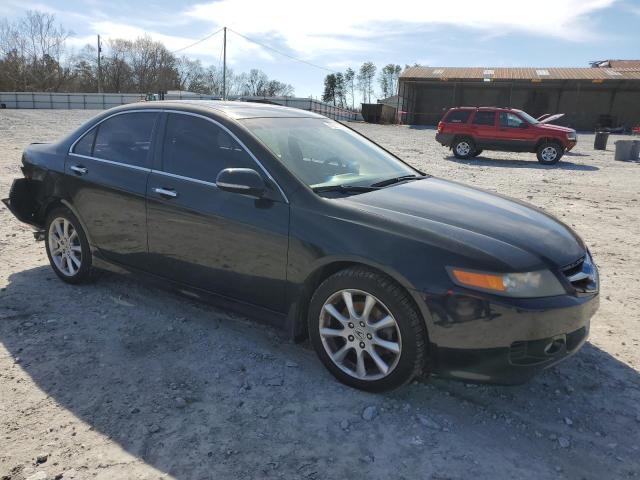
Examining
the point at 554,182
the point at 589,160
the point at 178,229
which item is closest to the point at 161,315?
the point at 178,229

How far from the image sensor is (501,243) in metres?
2.79

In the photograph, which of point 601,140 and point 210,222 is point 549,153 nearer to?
point 601,140

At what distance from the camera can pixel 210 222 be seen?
345 cm

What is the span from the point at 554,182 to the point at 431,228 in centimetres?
1083

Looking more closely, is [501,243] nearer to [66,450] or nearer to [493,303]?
[493,303]

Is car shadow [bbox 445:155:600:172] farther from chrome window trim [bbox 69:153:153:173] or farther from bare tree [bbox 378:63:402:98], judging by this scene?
bare tree [bbox 378:63:402:98]

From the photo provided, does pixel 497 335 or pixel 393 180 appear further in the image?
pixel 393 180

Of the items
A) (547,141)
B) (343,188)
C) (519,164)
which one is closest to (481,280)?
(343,188)

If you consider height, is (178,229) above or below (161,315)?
above

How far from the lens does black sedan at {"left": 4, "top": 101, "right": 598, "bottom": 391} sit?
8.74 ft

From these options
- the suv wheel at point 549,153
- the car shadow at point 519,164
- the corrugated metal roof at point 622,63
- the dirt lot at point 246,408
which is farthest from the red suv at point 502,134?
the corrugated metal roof at point 622,63

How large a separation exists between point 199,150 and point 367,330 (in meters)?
1.81

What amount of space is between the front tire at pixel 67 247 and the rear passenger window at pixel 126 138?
0.68 m

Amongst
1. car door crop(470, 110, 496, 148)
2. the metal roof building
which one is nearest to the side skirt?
car door crop(470, 110, 496, 148)
